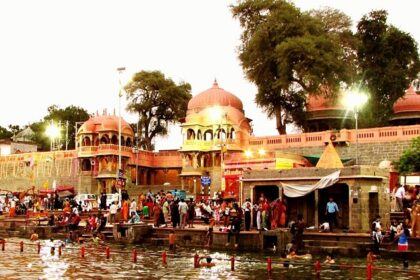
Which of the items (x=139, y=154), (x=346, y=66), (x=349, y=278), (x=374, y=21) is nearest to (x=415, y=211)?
(x=349, y=278)

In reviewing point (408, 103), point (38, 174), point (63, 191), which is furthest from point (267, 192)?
point (38, 174)

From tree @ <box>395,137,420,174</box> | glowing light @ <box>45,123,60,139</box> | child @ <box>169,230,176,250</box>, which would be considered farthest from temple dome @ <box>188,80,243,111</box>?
child @ <box>169,230,176,250</box>

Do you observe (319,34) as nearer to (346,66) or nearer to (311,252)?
(346,66)

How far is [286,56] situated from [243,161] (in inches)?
288

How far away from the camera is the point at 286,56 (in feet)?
134

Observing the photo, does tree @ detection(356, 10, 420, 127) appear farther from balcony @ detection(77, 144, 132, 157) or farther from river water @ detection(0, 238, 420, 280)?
river water @ detection(0, 238, 420, 280)

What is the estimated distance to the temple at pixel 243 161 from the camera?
24.7 m

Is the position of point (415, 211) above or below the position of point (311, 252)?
above

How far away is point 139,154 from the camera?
52.9 meters

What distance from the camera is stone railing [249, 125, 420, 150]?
36.9 metres

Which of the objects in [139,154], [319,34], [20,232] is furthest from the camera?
[139,154]

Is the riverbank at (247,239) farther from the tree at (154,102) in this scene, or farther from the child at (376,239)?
the tree at (154,102)

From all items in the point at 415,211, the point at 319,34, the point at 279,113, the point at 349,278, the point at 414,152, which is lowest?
the point at 349,278

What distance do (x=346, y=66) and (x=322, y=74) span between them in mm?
2633
